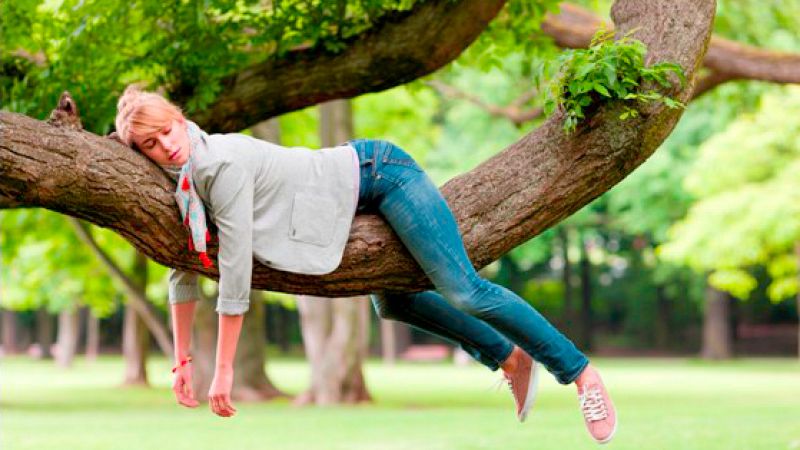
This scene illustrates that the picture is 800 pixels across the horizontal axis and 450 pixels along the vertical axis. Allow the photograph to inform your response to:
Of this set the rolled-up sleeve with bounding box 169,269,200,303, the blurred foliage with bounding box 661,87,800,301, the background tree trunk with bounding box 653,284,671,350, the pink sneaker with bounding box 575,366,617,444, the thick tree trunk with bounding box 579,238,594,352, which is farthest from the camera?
the background tree trunk with bounding box 653,284,671,350

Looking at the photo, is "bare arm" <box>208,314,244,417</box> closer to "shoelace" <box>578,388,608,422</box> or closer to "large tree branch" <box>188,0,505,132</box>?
"shoelace" <box>578,388,608,422</box>

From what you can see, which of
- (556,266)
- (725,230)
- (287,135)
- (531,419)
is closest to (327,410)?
(531,419)

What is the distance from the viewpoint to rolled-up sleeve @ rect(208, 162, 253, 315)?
460 centimetres

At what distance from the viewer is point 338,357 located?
65.8 ft

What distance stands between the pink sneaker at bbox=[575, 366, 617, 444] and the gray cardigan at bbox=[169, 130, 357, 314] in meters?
1.36

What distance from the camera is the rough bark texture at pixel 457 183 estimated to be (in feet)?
14.9

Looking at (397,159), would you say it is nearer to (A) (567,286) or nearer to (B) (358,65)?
(B) (358,65)

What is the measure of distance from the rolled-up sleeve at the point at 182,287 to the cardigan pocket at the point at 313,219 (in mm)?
603

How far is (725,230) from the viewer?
28141 millimetres

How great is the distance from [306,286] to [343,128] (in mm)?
14873

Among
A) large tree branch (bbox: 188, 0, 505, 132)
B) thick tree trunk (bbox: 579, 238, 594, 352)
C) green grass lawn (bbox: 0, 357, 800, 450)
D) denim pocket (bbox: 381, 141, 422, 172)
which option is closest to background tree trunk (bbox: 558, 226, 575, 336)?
thick tree trunk (bbox: 579, 238, 594, 352)

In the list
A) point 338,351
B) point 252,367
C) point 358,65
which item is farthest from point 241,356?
point 358,65

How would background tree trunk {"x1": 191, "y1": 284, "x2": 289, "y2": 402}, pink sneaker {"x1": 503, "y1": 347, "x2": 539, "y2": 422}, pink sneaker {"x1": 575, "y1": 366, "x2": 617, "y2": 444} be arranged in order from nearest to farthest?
pink sneaker {"x1": 575, "y1": 366, "x2": 617, "y2": 444}, pink sneaker {"x1": 503, "y1": 347, "x2": 539, "y2": 422}, background tree trunk {"x1": 191, "y1": 284, "x2": 289, "y2": 402}

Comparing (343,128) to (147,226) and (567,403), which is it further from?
(147,226)
